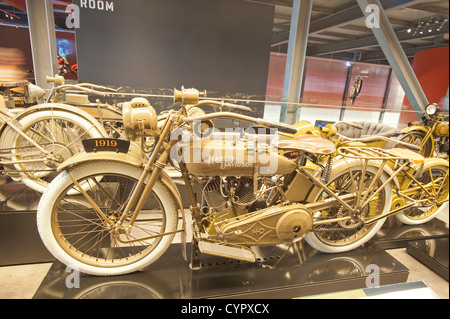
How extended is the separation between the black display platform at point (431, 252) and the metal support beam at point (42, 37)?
177 inches

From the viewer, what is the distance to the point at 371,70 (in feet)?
19.0

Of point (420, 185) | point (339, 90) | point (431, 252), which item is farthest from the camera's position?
point (339, 90)

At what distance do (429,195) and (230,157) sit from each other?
226 cm

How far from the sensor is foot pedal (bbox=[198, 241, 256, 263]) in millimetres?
1542

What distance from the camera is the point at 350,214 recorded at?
74.9 inches

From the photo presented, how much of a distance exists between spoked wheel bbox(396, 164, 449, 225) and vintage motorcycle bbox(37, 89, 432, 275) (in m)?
1.02

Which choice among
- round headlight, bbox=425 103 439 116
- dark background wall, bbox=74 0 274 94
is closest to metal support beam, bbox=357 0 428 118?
round headlight, bbox=425 103 439 116

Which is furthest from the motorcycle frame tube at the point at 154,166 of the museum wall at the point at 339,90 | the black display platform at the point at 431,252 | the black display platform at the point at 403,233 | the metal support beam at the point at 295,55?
the metal support beam at the point at 295,55

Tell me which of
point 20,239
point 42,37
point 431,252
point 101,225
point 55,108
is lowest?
point 431,252

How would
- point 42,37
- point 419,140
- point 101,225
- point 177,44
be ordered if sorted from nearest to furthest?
point 101,225 → point 42,37 → point 419,140 → point 177,44

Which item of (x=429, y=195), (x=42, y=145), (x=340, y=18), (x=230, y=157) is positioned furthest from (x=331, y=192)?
(x=340, y=18)

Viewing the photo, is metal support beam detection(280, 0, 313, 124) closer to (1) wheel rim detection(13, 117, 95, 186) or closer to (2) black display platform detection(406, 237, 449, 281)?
(2) black display platform detection(406, 237, 449, 281)

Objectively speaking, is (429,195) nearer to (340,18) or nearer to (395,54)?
(395,54)
